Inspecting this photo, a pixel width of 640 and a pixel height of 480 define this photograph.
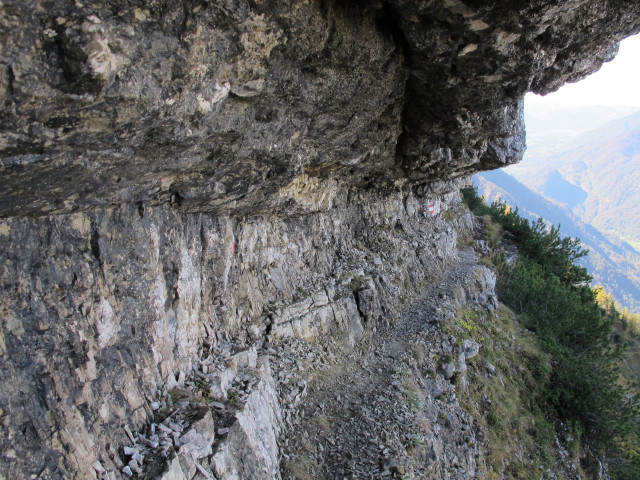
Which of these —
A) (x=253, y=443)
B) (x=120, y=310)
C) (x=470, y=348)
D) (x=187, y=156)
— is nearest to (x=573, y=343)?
(x=470, y=348)

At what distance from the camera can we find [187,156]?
9.52 metres

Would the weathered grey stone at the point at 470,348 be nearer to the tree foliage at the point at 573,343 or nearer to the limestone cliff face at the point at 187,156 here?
the tree foliage at the point at 573,343

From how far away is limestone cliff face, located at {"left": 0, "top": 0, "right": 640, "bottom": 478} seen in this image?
6.46 m

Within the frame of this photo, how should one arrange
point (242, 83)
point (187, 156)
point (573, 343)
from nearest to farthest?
point (242, 83), point (187, 156), point (573, 343)

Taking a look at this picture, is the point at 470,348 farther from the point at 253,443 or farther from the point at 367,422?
the point at 253,443

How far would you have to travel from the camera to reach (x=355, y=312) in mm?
19312

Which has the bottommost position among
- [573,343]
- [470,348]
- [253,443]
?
[573,343]

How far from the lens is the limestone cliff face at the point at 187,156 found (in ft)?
21.2

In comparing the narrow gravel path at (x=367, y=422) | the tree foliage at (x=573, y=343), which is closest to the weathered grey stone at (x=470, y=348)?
the narrow gravel path at (x=367, y=422)

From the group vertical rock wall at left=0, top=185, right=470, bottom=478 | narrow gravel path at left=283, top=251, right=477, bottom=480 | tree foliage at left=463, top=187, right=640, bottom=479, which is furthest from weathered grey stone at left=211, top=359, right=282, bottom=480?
tree foliage at left=463, top=187, right=640, bottom=479

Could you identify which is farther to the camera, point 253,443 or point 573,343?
point 573,343

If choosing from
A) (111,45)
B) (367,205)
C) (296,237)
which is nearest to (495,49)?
(111,45)

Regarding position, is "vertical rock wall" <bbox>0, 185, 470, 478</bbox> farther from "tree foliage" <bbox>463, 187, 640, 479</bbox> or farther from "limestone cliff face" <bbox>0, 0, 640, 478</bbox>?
"tree foliage" <bbox>463, 187, 640, 479</bbox>

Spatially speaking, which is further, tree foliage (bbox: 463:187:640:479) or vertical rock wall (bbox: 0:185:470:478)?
tree foliage (bbox: 463:187:640:479)
